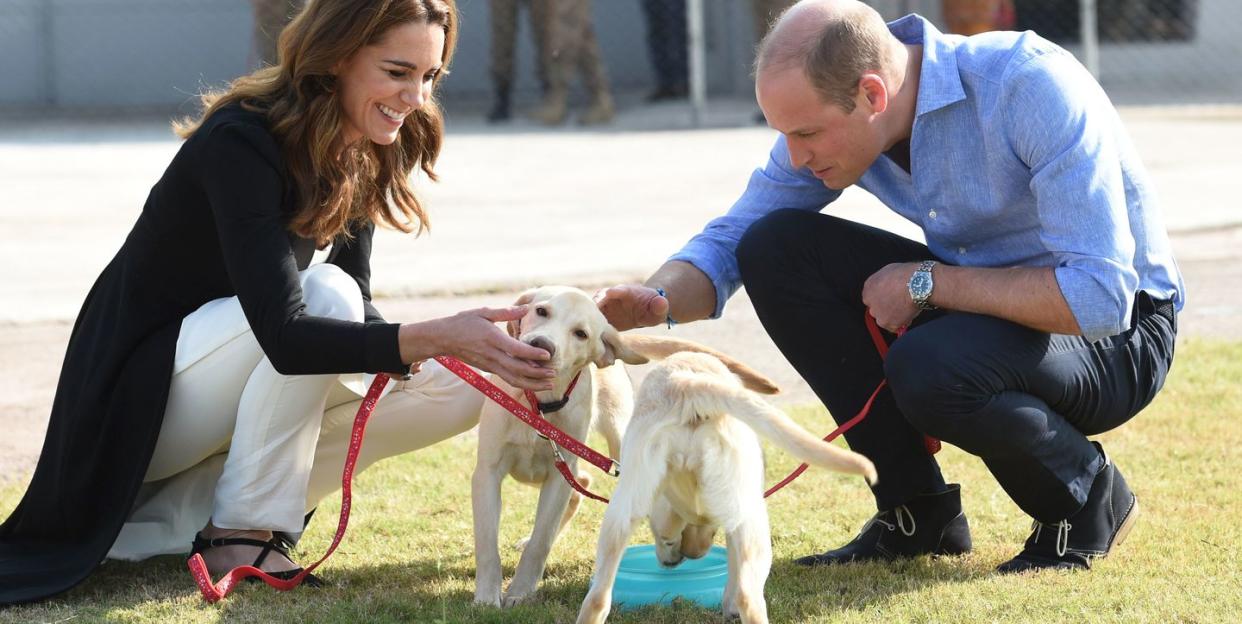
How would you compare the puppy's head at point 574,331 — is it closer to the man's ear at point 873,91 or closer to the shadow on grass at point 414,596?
the shadow on grass at point 414,596

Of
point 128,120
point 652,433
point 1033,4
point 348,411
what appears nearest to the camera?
point 652,433

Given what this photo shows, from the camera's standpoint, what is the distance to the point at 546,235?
343 inches

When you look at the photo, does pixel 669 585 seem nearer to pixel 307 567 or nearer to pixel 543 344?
pixel 543 344

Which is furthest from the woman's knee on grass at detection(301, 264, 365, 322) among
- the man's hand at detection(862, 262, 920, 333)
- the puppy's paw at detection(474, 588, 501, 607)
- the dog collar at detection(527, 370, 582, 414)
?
the man's hand at detection(862, 262, 920, 333)

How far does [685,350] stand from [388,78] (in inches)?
38.2

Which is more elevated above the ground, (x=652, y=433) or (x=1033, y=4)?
(x=652, y=433)

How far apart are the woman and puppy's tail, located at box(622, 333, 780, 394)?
304 millimetres

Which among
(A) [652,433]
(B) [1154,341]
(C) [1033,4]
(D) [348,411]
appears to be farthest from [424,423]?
(C) [1033,4]

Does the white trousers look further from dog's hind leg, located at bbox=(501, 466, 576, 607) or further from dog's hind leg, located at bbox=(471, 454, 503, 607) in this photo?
dog's hind leg, located at bbox=(501, 466, 576, 607)

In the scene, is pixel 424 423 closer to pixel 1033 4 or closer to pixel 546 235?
pixel 546 235

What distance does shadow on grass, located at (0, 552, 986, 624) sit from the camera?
3377 mm

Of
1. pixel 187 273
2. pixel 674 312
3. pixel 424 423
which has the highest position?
pixel 187 273

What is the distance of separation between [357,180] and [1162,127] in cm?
1023

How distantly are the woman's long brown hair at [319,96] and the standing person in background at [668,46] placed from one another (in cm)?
1051
